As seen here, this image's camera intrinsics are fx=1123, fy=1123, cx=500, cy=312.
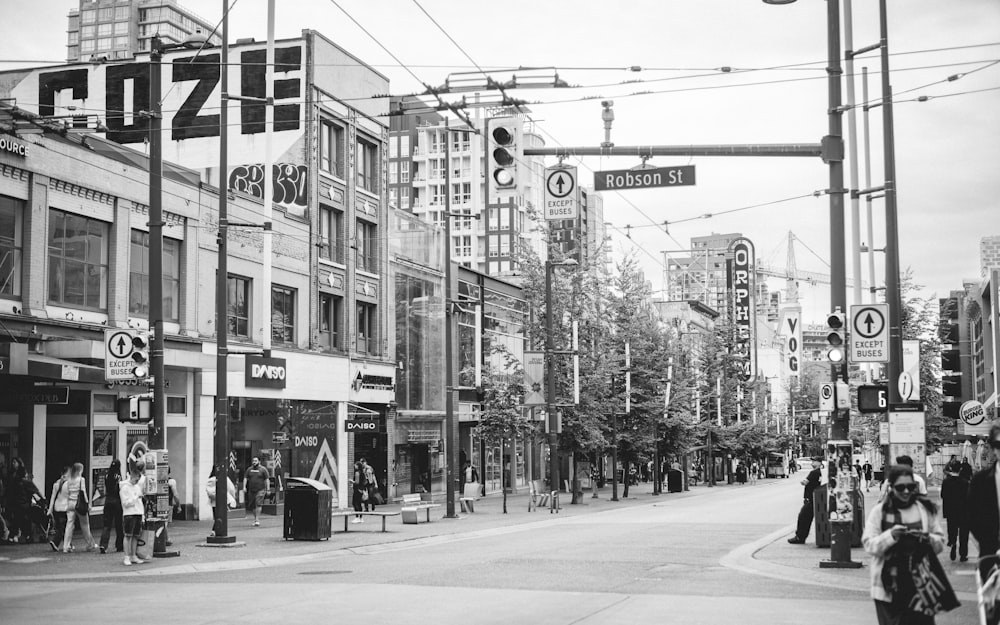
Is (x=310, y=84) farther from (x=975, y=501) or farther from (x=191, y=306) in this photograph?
(x=975, y=501)

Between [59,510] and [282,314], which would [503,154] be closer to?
[59,510]

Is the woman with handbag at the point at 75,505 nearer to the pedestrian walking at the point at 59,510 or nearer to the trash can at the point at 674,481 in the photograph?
the pedestrian walking at the point at 59,510

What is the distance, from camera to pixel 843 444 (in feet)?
58.7

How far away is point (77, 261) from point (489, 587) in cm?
1729

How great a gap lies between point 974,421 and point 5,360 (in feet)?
73.5

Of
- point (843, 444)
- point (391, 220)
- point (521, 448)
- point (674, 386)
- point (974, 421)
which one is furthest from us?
point (521, 448)

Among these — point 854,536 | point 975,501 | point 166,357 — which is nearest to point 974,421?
point 854,536

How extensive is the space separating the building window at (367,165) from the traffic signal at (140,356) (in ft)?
78.4

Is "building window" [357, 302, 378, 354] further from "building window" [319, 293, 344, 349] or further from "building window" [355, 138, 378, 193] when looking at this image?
"building window" [355, 138, 378, 193]

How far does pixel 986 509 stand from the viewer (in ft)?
33.6

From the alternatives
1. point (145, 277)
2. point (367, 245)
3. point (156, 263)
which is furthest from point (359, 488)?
point (156, 263)

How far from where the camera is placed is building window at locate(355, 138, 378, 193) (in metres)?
44.5

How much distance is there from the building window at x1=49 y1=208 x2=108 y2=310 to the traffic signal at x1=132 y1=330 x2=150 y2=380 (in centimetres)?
743

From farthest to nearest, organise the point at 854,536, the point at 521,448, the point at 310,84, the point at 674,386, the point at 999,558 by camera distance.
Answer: the point at 521,448
the point at 674,386
the point at 310,84
the point at 854,536
the point at 999,558
